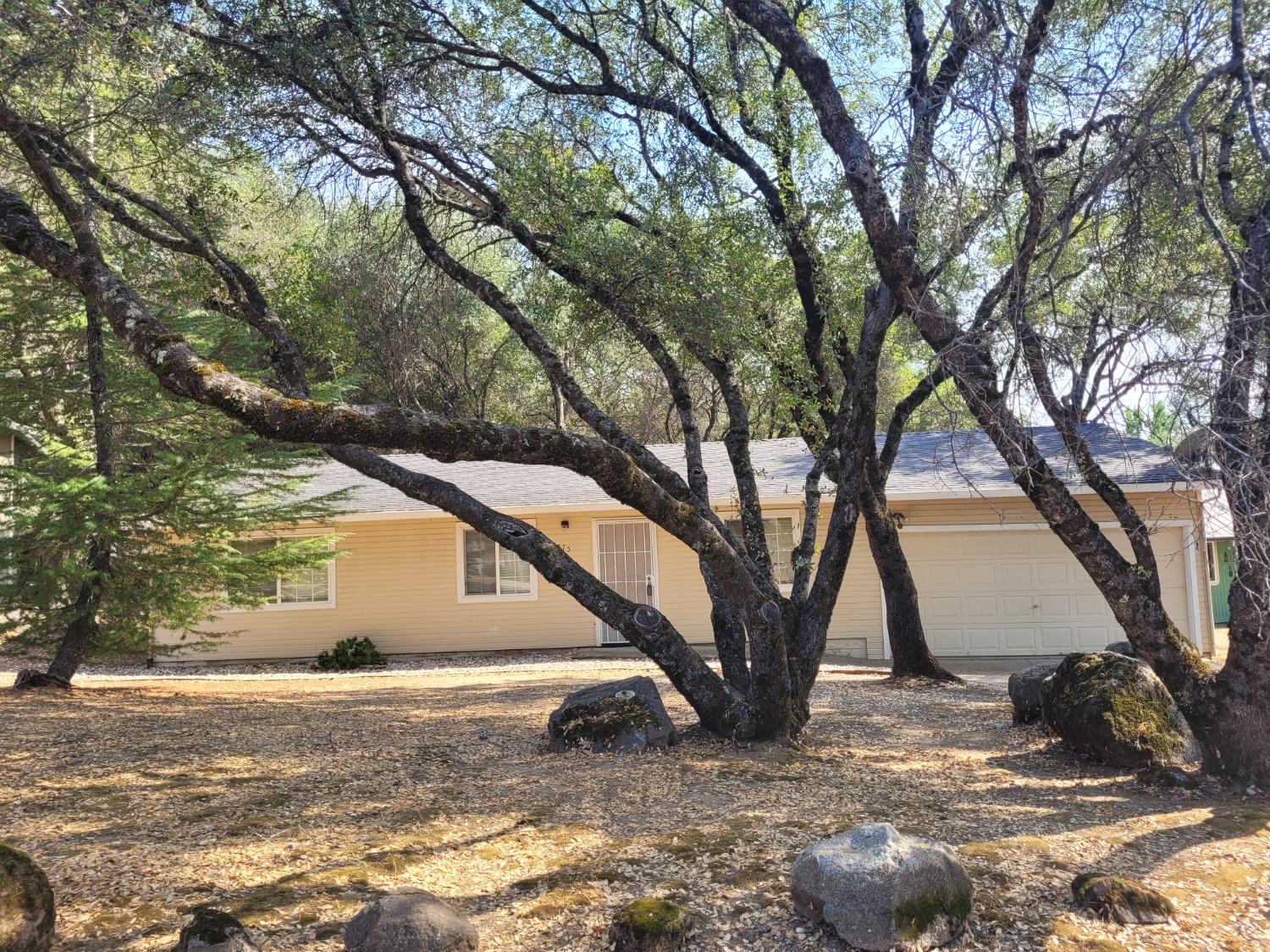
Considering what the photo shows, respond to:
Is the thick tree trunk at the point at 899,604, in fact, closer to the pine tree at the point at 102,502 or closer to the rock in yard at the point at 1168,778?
the rock in yard at the point at 1168,778

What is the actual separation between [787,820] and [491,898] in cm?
182

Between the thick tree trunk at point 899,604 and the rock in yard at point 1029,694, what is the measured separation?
10.1ft

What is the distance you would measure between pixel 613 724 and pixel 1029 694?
3.89 m

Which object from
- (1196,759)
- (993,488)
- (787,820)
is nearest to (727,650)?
(787,820)

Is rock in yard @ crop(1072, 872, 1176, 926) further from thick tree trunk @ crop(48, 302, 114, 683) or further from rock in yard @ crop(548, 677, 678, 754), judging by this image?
thick tree trunk @ crop(48, 302, 114, 683)

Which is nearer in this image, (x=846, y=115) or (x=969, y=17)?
(x=969, y=17)

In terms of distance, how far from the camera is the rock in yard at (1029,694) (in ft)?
27.1

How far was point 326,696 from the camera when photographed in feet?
35.0

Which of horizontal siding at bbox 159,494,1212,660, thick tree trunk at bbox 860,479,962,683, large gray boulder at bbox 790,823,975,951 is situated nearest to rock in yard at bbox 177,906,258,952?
large gray boulder at bbox 790,823,975,951

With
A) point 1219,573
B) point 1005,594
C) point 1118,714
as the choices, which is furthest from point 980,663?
point 1219,573

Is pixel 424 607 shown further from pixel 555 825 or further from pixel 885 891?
pixel 885 891

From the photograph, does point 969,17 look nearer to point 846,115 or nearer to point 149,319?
point 846,115

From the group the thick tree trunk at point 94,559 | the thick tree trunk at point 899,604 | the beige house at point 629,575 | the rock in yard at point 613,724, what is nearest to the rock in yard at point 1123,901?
the rock in yard at point 613,724

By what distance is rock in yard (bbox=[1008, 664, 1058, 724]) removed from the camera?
27.1ft
